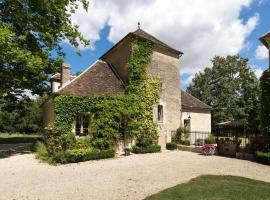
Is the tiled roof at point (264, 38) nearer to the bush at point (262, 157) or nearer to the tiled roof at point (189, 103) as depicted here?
the bush at point (262, 157)

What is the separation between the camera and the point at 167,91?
22.5 m

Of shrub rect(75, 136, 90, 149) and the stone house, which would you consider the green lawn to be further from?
the stone house

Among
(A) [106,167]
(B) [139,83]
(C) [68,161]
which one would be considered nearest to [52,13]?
(B) [139,83]

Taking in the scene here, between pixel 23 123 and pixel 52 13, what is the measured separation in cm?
3421

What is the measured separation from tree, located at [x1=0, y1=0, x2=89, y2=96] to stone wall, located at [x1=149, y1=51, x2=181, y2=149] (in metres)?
6.17

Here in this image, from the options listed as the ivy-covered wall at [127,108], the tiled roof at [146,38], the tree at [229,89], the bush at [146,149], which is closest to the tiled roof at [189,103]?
the tiled roof at [146,38]

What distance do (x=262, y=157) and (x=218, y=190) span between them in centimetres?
749

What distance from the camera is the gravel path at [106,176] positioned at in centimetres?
884

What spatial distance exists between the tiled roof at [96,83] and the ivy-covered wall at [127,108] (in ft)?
2.06

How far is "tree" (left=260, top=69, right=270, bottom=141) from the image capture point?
1557 centimetres

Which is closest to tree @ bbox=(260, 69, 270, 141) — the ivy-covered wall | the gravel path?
→ the gravel path

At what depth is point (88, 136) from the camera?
18.1 metres

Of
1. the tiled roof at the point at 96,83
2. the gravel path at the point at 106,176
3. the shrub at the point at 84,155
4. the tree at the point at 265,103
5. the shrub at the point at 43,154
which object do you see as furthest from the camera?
the tiled roof at the point at 96,83

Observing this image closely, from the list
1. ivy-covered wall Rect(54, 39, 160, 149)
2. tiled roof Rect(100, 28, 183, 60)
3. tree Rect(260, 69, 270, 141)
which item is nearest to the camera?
tree Rect(260, 69, 270, 141)
